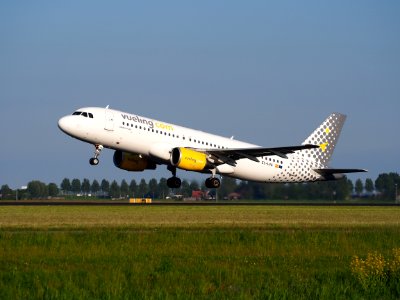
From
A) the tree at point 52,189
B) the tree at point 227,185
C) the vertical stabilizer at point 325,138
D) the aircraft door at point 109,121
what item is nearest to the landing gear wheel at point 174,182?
the aircraft door at point 109,121

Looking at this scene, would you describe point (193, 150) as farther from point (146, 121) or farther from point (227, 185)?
point (227, 185)

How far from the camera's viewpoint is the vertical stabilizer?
70.6 meters

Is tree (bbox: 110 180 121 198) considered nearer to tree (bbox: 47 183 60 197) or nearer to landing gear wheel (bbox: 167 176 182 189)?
tree (bbox: 47 183 60 197)

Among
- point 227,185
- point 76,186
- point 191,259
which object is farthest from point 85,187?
point 191,259

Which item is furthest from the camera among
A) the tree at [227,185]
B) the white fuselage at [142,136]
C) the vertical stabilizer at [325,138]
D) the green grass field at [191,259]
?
the tree at [227,185]

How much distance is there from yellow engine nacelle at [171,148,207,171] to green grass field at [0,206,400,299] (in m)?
19.2

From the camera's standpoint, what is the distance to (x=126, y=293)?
62.0ft

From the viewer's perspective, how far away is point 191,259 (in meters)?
24.5

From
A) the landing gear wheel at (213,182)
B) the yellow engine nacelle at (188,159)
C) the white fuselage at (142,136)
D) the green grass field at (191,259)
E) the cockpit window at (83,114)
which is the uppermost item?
the cockpit window at (83,114)

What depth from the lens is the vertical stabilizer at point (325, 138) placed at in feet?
232

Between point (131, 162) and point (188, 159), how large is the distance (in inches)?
226

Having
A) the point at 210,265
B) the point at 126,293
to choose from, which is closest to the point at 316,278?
the point at 210,265

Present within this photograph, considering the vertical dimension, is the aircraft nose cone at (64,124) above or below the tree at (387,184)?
above

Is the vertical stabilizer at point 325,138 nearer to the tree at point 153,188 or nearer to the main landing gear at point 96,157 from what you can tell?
the main landing gear at point 96,157
